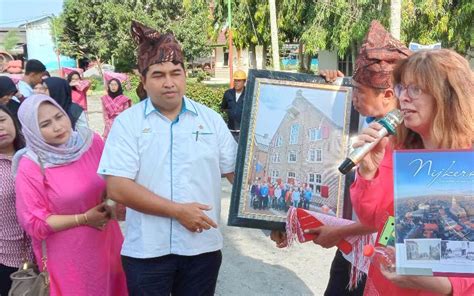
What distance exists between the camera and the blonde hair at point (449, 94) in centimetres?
142

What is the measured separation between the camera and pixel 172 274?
2.36m

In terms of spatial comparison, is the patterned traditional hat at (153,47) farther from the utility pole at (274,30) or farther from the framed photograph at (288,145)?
A: the utility pole at (274,30)

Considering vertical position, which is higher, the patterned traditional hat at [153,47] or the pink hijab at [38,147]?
the patterned traditional hat at [153,47]

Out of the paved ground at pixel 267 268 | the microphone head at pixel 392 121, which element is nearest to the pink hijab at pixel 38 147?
the microphone head at pixel 392 121

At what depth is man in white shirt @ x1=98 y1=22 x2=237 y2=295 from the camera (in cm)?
221

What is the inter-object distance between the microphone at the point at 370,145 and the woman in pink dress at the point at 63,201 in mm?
1389

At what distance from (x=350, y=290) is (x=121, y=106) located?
691 centimetres

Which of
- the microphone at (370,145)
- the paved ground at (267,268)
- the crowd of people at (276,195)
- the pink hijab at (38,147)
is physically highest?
the microphone at (370,145)

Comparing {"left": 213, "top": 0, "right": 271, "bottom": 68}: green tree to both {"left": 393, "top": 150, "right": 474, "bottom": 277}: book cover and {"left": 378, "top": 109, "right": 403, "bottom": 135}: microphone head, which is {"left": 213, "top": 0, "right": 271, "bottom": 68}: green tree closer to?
{"left": 378, "top": 109, "right": 403, "bottom": 135}: microphone head

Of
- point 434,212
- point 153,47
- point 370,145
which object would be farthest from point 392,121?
point 153,47

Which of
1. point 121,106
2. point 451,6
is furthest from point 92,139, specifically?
point 451,6

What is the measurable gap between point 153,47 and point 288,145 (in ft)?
2.66

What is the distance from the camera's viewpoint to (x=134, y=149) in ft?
7.33

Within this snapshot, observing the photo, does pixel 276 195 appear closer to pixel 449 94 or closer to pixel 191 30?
pixel 449 94
